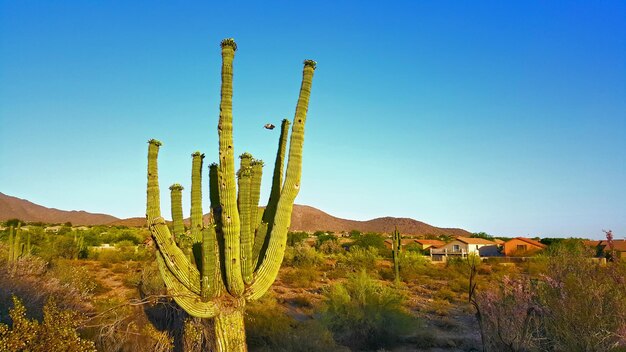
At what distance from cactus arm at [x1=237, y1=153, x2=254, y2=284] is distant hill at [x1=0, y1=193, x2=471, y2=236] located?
11001cm

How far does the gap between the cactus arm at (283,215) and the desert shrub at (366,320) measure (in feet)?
18.8

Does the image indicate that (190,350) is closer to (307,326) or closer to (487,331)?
(307,326)

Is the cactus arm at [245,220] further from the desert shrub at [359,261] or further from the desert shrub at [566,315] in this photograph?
the desert shrub at [359,261]

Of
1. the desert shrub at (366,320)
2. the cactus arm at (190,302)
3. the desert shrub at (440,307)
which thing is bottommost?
the desert shrub at (440,307)

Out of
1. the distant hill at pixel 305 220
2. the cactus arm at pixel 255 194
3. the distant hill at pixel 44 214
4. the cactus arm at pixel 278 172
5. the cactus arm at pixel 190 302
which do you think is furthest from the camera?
the distant hill at pixel 305 220

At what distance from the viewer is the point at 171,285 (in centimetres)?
721

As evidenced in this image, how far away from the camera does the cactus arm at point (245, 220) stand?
275 inches

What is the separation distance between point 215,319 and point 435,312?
12.5 meters

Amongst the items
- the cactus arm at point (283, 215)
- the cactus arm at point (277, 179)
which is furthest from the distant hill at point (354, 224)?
the cactus arm at point (283, 215)

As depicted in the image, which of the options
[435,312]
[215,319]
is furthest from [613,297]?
[435,312]

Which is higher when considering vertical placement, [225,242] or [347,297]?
[225,242]

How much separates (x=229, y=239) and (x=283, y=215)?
3.35 feet

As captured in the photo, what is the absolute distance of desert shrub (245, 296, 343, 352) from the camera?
995cm

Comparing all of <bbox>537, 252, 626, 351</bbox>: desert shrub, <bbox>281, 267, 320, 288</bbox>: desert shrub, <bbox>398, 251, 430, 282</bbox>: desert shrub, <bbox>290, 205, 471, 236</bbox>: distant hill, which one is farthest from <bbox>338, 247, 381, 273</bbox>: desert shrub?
<bbox>290, 205, 471, 236</bbox>: distant hill
